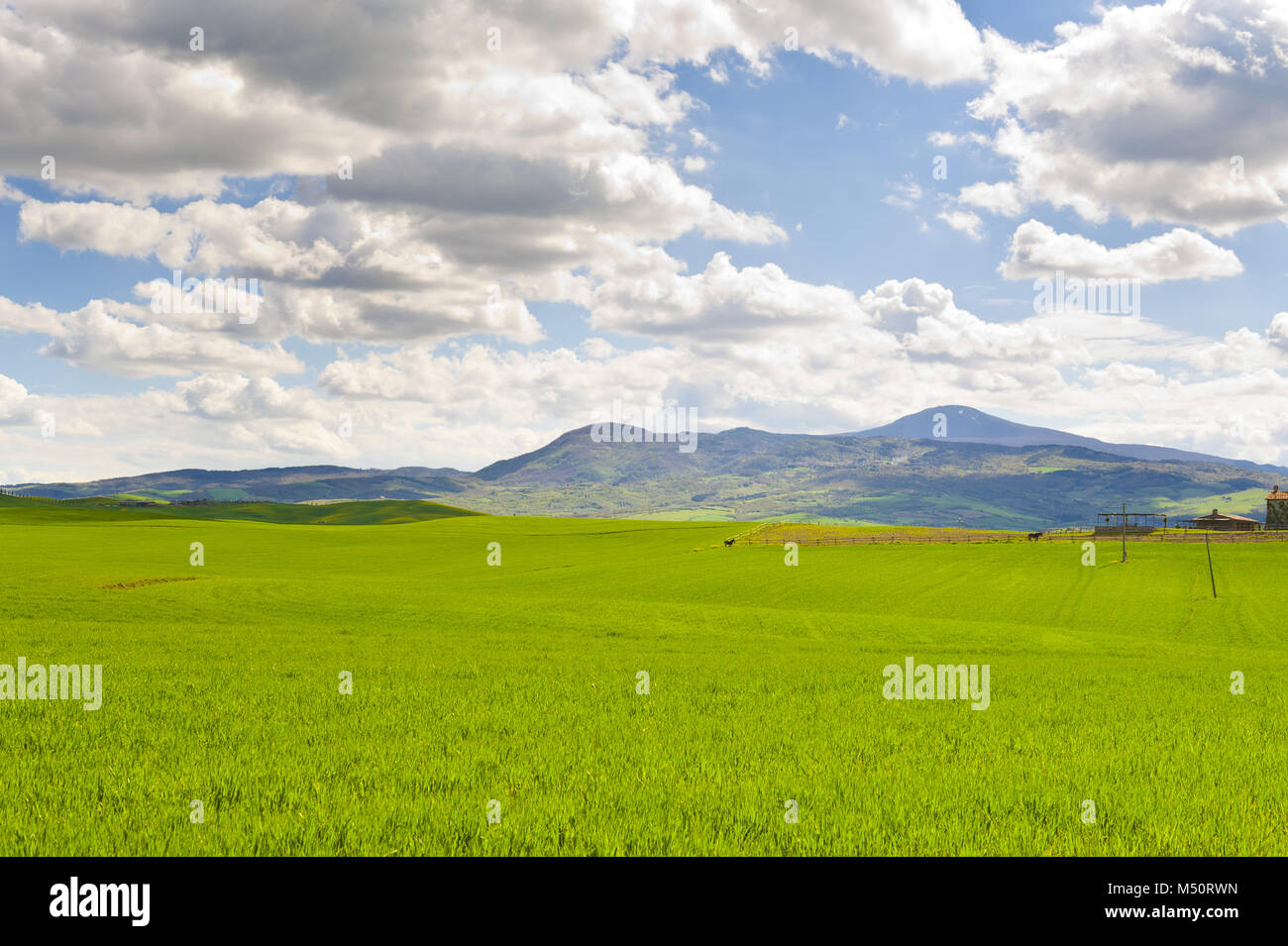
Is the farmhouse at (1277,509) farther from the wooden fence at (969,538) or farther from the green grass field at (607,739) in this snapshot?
the green grass field at (607,739)

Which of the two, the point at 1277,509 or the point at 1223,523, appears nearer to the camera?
the point at 1277,509

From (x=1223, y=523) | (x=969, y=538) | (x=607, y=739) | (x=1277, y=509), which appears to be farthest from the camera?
(x=1223, y=523)

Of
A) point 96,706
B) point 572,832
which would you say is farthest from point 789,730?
point 96,706

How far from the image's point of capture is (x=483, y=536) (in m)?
154

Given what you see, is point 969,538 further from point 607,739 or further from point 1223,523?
point 607,739

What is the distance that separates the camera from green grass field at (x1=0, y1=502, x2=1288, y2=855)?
28.2ft

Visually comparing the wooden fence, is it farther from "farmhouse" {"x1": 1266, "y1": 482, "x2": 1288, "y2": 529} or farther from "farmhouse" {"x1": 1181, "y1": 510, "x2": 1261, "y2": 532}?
"farmhouse" {"x1": 1266, "y1": 482, "x2": 1288, "y2": 529}

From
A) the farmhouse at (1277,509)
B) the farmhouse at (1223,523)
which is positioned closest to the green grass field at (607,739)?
the farmhouse at (1223,523)

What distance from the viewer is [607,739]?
44.9 ft

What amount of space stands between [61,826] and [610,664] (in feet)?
60.7

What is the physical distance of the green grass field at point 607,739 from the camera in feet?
28.2

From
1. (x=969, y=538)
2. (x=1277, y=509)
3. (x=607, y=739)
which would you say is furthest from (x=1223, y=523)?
(x=607, y=739)
